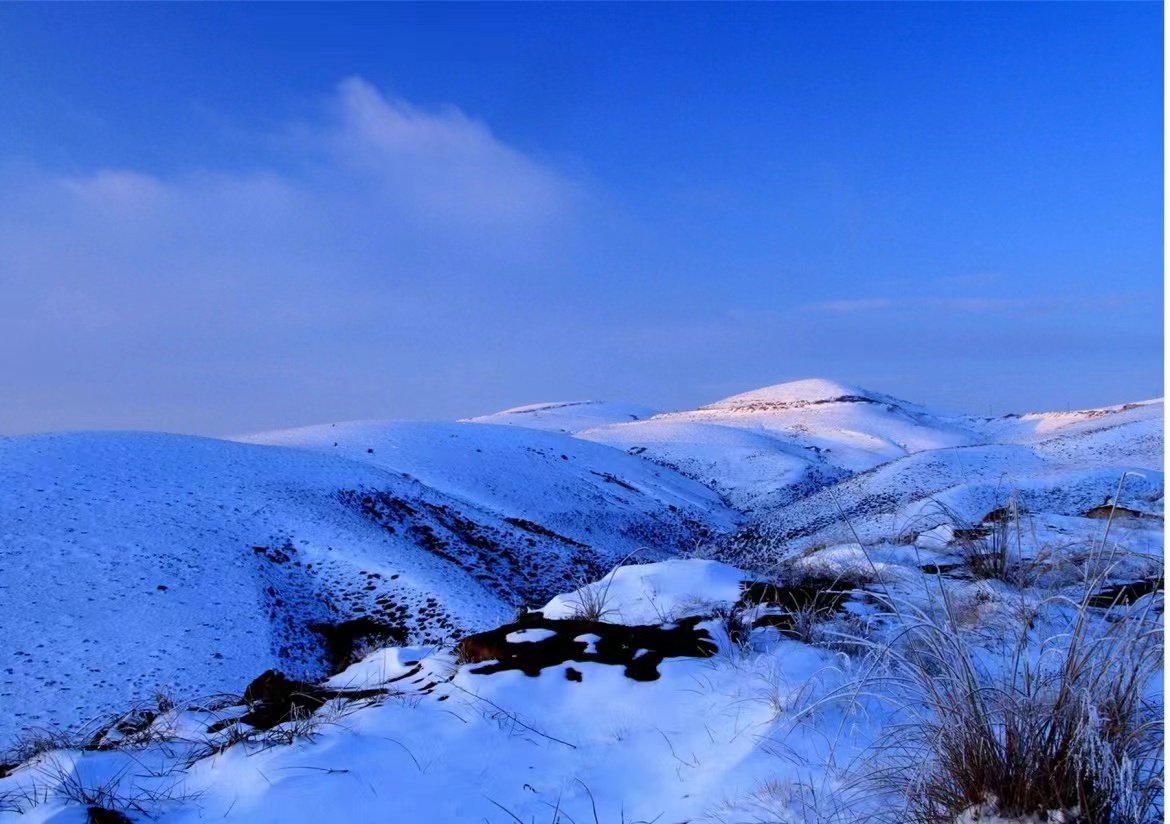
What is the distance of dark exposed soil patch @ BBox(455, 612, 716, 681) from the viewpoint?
432cm

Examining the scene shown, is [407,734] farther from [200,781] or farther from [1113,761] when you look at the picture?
[1113,761]

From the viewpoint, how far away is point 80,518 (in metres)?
12.4

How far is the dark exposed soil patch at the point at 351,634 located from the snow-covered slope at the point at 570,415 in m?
39.0

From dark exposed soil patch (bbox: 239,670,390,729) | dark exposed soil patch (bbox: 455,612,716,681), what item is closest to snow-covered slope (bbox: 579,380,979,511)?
dark exposed soil patch (bbox: 455,612,716,681)

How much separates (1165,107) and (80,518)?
1430cm

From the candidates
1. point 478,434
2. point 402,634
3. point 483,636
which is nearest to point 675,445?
point 478,434

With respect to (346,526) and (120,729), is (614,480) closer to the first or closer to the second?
(346,526)

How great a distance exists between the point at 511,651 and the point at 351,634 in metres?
7.02

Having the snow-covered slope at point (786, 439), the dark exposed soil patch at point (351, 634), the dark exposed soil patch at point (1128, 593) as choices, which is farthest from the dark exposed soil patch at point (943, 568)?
the snow-covered slope at point (786, 439)

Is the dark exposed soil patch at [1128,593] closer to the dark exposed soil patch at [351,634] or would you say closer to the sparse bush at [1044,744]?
the sparse bush at [1044,744]

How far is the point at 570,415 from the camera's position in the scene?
64188 mm

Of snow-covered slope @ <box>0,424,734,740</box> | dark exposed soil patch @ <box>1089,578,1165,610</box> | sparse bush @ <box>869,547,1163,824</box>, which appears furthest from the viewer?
snow-covered slope @ <box>0,424,734,740</box>

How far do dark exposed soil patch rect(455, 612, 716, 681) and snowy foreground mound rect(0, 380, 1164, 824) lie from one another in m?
0.02

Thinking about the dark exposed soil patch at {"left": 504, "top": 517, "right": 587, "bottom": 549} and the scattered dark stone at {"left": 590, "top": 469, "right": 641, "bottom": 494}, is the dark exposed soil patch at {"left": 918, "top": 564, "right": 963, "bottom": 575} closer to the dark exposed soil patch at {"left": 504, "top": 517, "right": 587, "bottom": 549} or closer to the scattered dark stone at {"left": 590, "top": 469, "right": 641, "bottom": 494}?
the dark exposed soil patch at {"left": 504, "top": 517, "right": 587, "bottom": 549}
